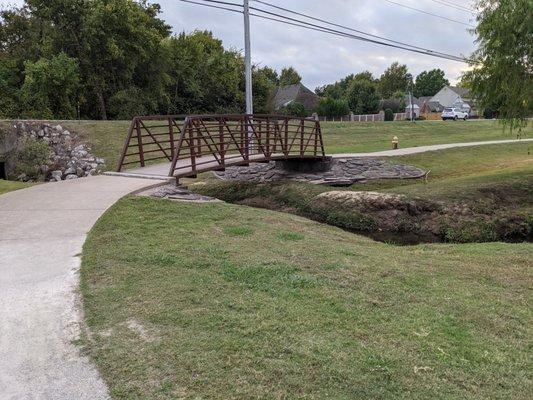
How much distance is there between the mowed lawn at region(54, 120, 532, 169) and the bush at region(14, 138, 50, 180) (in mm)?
1927

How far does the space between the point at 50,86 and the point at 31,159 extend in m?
9.18

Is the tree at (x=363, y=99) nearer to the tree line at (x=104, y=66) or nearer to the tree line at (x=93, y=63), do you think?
the tree line at (x=104, y=66)

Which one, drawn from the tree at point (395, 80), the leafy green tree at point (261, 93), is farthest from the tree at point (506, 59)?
the tree at point (395, 80)

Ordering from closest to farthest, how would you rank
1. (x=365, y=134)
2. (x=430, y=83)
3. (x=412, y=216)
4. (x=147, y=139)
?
(x=412, y=216), (x=147, y=139), (x=365, y=134), (x=430, y=83)

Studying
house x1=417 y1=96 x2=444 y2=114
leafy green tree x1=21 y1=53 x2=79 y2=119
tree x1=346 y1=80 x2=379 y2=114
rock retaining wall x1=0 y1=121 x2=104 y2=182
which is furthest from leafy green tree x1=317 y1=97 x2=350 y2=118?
house x1=417 y1=96 x2=444 y2=114

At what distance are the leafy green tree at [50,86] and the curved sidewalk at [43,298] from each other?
59.5 feet

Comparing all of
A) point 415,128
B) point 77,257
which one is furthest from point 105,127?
point 415,128

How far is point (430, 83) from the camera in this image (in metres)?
120

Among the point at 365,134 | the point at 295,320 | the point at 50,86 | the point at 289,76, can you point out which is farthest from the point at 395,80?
the point at 295,320

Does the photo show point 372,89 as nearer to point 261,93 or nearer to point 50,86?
point 261,93

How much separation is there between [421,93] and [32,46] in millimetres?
107539

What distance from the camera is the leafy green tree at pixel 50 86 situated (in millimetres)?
24828

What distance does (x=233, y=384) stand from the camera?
10.2 feet

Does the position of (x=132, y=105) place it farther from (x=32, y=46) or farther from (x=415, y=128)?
(x=415, y=128)
